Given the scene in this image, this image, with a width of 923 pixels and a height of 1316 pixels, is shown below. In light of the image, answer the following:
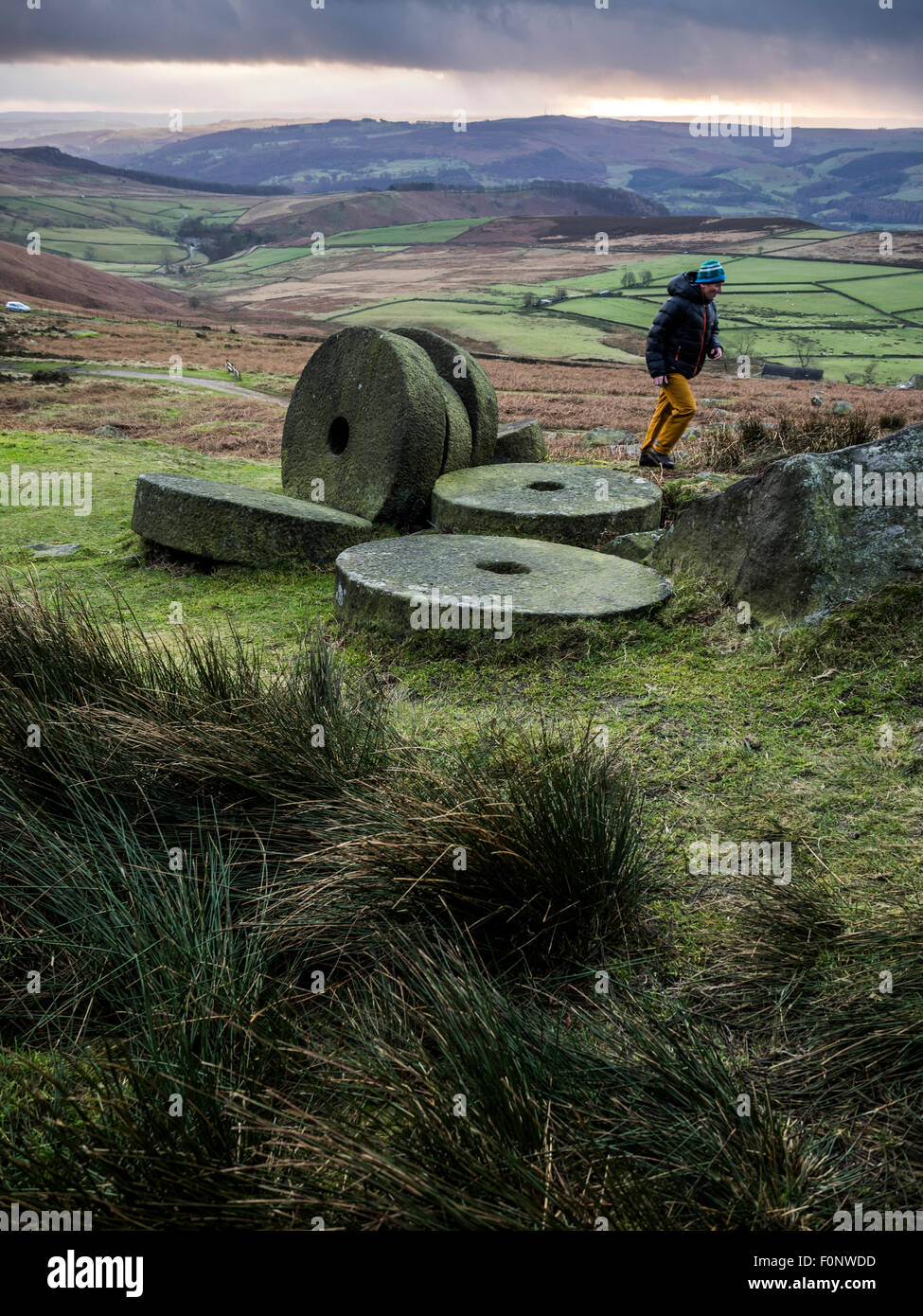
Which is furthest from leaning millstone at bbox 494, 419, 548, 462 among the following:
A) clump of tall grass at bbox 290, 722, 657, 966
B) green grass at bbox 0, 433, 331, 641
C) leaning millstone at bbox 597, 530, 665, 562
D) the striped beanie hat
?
clump of tall grass at bbox 290, 722, 657, 966


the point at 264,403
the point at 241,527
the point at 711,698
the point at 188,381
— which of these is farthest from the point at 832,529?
the point at 188,381

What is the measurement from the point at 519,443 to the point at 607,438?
14.6 ft

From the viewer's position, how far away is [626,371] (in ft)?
125

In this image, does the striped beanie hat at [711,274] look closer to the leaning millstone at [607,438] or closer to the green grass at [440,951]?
the leaning millstone at [607,438]

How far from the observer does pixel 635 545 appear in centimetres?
798

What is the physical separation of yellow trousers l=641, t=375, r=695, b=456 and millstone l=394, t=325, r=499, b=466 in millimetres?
2013

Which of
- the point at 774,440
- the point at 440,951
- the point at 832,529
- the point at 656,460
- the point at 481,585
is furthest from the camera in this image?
the point at 656,460

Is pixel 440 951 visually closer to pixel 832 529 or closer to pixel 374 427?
pixel 832 529

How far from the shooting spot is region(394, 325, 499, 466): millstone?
32.6 ft

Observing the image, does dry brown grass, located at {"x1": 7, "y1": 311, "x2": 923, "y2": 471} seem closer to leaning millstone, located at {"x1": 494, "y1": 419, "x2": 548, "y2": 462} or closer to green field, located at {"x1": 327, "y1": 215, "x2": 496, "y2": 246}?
leaning millstone, located at {"x1": 494, "y1": 419, "x2": 548, "y2": 462}

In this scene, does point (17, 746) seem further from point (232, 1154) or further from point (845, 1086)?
point (845, 1086)

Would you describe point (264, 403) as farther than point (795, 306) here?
No
